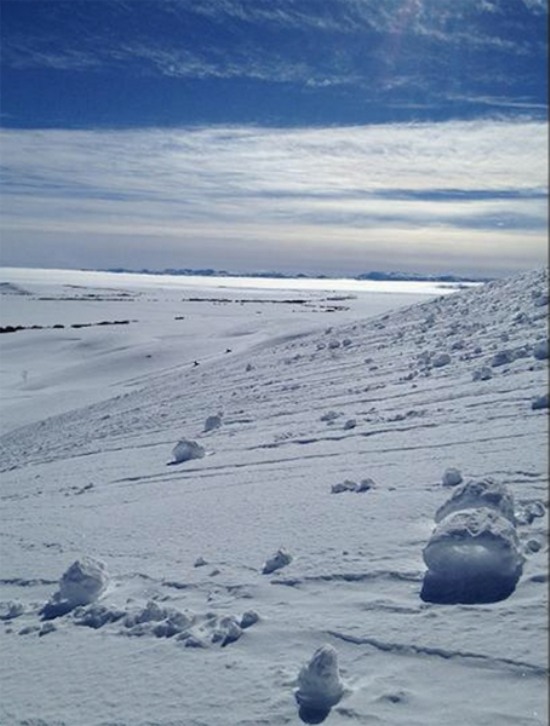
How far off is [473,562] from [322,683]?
949 millimetres

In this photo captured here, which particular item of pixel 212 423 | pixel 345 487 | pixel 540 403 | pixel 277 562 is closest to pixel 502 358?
pixel 540 403

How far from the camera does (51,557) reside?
541 centimetres

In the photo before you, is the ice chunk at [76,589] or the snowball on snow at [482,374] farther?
the snowball on snow at [482,374]

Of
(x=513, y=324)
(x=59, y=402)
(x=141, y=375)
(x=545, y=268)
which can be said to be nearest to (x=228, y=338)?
(x=141, y=375)

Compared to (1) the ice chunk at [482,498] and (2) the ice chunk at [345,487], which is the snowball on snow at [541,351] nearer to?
(2) the ice chunk at [345,487]

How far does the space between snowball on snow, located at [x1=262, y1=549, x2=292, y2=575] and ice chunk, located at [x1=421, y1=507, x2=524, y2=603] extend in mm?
921

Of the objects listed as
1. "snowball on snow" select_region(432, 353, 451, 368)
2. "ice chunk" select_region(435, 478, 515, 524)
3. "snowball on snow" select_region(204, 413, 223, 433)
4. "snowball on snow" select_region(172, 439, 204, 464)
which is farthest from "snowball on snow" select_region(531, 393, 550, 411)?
"snowball on snow" select_region(204, 413, 223, 433)

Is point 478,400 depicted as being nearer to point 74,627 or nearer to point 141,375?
point 74,627

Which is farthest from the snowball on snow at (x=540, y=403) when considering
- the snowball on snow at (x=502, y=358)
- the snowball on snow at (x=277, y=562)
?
the snowball on snow at (x=277, y=562)

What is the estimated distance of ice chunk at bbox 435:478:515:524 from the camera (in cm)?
415

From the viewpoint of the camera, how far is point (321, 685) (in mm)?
3277

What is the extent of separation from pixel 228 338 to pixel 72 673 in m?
21.5

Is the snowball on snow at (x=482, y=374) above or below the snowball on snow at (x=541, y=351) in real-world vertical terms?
below

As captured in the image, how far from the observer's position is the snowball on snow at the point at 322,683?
129 inches
